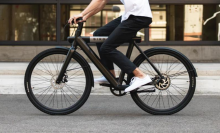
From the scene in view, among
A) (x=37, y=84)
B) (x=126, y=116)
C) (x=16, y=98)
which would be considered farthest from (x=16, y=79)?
(x=126, y=116)

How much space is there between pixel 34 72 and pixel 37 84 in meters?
0.29

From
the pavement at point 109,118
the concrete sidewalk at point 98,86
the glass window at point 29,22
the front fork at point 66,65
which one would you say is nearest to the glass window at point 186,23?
the glass window at point 29,22

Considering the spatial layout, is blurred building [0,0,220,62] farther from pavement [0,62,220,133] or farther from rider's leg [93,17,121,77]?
rider's leg [93,17,121,77]

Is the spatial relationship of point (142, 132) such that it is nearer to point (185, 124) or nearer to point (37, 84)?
point (185, 124)

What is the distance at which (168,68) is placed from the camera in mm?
5445

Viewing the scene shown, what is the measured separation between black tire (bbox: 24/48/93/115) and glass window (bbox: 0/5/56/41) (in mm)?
6898

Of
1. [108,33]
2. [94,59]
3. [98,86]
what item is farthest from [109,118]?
[98,86]

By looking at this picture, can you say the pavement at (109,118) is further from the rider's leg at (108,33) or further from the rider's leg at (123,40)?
the rider's leg at (108,33)

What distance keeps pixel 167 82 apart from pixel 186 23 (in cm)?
711

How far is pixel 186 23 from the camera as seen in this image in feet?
40.2

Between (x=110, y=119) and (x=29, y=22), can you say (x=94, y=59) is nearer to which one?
(x=110, y=119)

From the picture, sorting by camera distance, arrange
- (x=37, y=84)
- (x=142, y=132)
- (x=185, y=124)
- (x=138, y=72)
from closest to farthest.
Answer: (x=142, y=132) → (x=185, y=124) → (x=138, y=72) → (x=37, y=84)

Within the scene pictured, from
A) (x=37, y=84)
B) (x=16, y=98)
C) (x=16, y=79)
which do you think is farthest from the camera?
(x=16, y=79)

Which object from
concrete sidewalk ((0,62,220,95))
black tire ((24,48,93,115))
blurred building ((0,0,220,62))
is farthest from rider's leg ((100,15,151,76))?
blurred building ((0,0,220,62))
